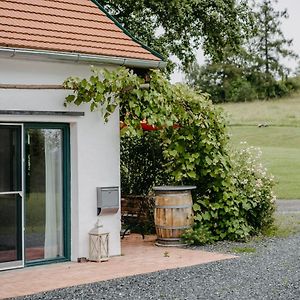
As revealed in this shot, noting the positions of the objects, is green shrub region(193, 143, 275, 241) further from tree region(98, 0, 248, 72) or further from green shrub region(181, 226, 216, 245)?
tree region(98, 0, 248, 72)

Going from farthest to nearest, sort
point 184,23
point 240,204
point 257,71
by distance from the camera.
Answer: point 257,71 < point 184,23 < point 240,204

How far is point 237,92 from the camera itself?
225 ft

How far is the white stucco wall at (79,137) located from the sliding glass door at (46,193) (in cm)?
16

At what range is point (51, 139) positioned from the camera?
10.9m

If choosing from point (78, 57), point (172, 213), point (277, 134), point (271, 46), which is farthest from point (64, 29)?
point (271, 46)

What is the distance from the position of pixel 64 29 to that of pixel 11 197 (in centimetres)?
296

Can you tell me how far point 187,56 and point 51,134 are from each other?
11.5 m

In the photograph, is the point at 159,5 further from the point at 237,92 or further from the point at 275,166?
the point at 237,92

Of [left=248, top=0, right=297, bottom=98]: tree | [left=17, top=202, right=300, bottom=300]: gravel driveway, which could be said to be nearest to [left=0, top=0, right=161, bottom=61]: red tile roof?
[left=17, top=202, right=300, bottom=300]: gravel driveway

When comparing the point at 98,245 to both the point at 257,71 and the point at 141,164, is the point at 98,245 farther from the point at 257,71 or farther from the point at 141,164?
the point at 257,71

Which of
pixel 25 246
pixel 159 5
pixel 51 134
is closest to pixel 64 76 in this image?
pixel 51 134

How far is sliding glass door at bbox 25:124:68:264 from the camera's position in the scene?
34.7ft

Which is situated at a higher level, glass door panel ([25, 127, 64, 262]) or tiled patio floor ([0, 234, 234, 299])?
glass door panel ([25, 127, 64, 262])

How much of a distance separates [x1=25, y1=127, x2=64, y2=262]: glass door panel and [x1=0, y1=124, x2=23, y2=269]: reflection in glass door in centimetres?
19
